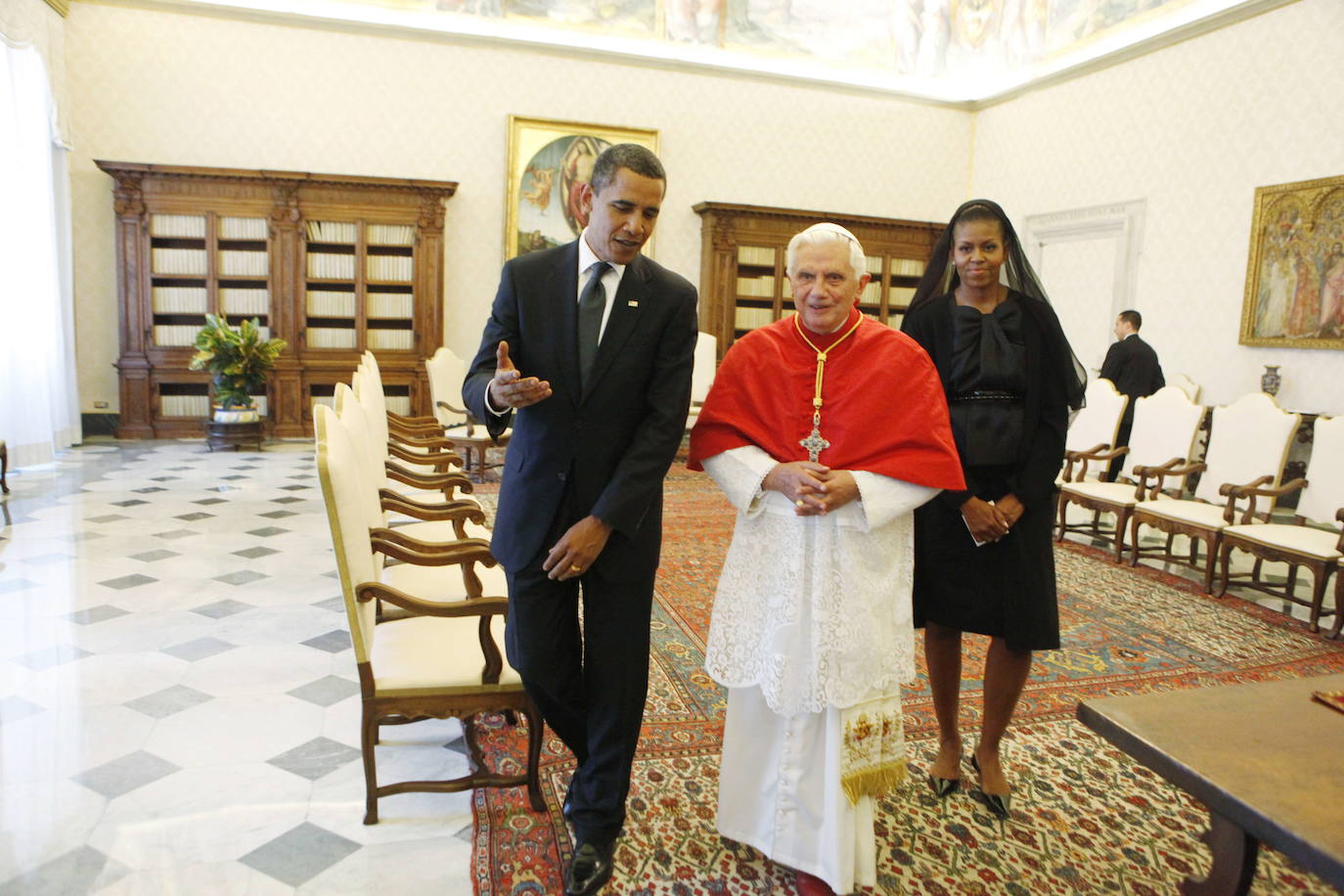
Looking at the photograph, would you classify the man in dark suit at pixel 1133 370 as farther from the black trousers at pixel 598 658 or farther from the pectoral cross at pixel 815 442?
the black trousers at pixel 598 658

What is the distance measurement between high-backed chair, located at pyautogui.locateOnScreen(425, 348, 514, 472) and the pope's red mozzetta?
537cm

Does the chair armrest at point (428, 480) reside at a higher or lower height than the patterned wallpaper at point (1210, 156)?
lower

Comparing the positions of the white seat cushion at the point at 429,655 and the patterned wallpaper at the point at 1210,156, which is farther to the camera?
the patterned wallpaper at the point at 1210,156

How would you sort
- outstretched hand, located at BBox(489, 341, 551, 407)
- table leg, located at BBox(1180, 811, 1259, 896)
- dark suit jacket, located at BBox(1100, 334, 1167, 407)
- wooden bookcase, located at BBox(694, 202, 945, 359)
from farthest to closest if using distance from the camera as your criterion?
wooden bookcase, located at BBox(694, 202, 945, 359) < dark suit jacket, located at BBox(1100, 334, 1167, 407) < outstretched hand, located at BBox(489, 341, 551, 407) < table leg, located at BBox(1180, 811, 1259, 896)

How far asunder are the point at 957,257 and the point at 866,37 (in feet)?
34.2

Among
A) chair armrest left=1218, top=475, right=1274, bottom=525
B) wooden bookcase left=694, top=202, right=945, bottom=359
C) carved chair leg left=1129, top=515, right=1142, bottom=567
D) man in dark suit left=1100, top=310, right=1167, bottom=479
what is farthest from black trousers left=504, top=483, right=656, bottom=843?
wooden bookcase left=694, top=202, right=945, bottom=359

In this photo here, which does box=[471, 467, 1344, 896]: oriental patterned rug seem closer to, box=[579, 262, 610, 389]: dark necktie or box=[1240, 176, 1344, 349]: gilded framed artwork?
box=[579, 262, 610, 389]: dark necktie

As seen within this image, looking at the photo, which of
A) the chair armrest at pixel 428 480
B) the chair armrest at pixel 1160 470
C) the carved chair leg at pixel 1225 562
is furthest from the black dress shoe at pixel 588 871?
the chair armrest at pixel 1160 470

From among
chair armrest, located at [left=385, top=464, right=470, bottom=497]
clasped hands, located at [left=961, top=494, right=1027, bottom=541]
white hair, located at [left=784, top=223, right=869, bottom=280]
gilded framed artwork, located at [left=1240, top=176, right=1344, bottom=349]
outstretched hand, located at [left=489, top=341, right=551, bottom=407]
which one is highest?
gilded framed artwork, located at [left=1240, top=176, right=1344, bottom=349]

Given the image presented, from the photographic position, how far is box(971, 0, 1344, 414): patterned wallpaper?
7.77 metres

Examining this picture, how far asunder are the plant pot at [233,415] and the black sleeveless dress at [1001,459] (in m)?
8.36

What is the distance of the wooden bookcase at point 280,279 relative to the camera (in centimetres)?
944

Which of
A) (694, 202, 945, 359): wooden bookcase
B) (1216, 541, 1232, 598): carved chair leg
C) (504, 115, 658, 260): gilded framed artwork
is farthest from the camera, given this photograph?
(694, 202, 945, 359): wooden bookcase

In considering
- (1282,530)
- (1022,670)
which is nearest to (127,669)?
(1022,670)
